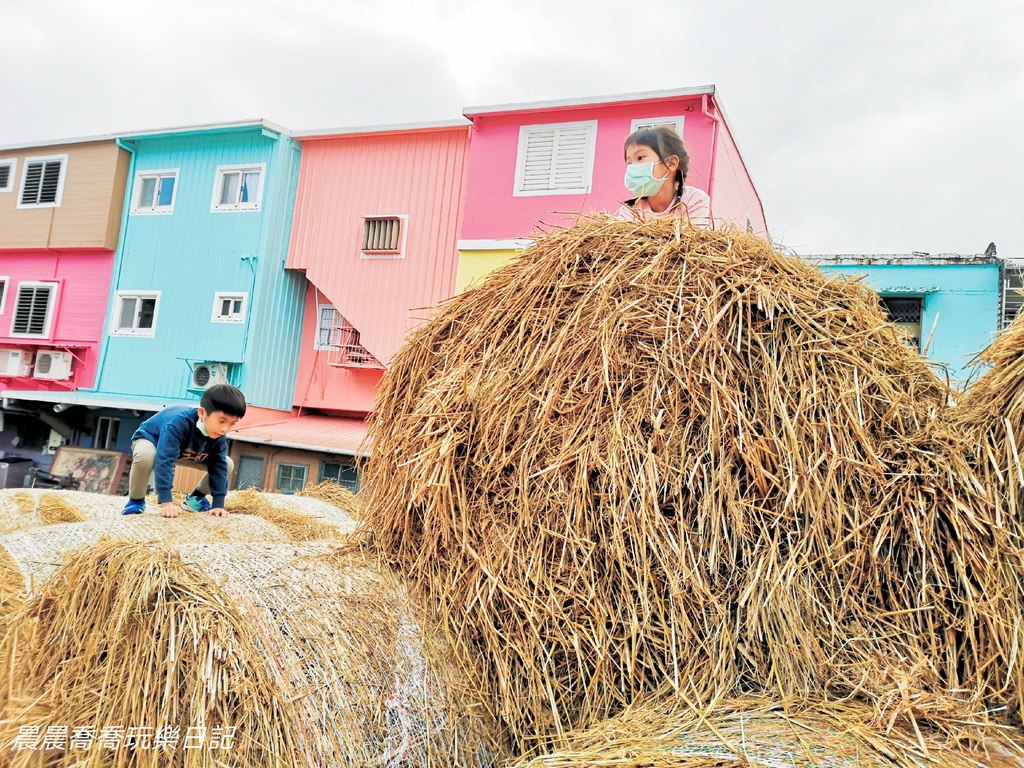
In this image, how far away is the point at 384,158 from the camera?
16.2 m

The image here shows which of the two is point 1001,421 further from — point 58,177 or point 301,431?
point 58,177

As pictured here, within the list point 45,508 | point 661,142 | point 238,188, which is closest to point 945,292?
point 661,142

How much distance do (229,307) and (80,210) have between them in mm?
5999

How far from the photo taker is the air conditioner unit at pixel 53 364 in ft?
60.8

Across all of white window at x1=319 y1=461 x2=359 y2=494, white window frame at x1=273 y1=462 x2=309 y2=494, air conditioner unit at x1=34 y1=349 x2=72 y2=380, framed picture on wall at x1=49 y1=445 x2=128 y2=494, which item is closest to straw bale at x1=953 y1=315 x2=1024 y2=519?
white window at x1=319 y1=461 x2=359 y2=494

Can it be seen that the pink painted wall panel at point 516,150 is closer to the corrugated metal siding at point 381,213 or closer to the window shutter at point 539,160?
the window shutter at point 539,160

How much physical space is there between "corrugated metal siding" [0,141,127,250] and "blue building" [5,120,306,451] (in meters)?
0.33

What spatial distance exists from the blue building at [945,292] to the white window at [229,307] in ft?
41.5

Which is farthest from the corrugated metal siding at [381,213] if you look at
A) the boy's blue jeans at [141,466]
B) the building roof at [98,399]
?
the boy's blue jeans at [141,466]

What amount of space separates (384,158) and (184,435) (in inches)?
500

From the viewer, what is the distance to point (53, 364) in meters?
18.7

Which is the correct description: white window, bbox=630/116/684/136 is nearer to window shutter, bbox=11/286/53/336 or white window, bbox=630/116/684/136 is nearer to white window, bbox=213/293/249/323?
white window, bbox=213/293/249/323

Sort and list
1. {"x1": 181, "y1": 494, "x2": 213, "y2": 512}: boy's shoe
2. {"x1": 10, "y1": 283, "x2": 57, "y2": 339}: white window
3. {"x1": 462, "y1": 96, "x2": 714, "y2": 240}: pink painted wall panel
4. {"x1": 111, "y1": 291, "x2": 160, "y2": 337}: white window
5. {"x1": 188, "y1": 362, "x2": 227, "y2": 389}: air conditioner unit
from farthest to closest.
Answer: {"x1": 10, "y1": 283, "x2": 57, "y2": 339}: white window < {"x1": 111, "y1": 291, "x2": 160, "y2": 337}: white window < {"x1": 188, "y1": 362, "x2": 227, "y2": 389}: air conditioner unit < {"x1": 462, "y1": 96, "x2": 714, "y2": 240}: pink painted wall panel < {"x1": 181, "y1": 494, "x2": 213, "y2": 512}: boy's shoe

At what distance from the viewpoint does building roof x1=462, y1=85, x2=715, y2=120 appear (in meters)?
12.3
